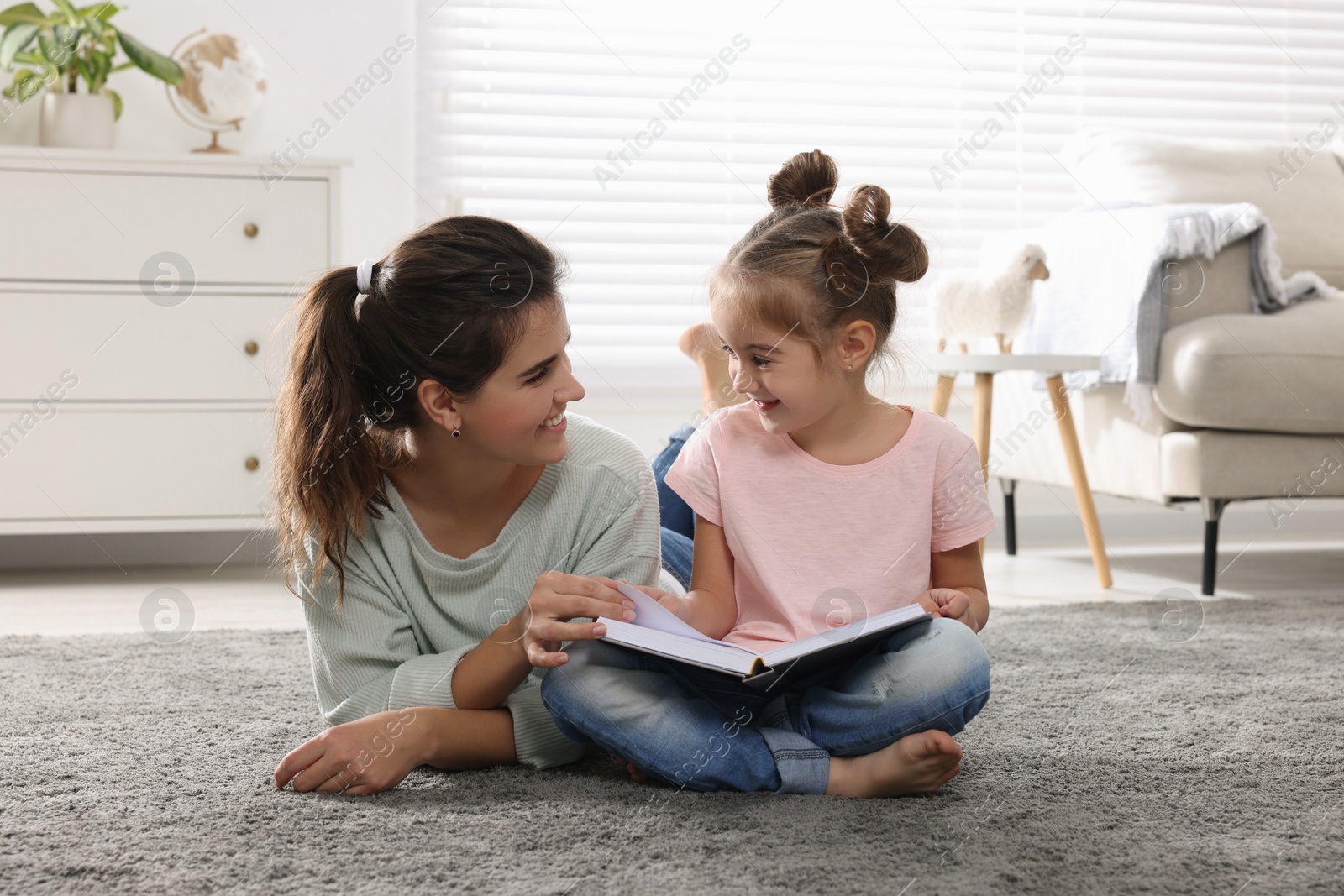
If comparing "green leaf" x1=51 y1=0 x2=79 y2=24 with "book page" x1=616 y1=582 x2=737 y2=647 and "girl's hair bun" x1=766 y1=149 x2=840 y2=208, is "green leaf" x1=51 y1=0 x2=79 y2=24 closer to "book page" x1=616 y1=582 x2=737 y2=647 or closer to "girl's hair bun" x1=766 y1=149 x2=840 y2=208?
"girl's hair bun" x1=766 y1=149 x2=840 y2=208

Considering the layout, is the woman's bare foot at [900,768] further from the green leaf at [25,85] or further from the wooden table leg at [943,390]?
the green leaf at [25,85]

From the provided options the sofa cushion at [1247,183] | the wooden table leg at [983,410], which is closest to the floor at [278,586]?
the wooden table leg at [983,410]

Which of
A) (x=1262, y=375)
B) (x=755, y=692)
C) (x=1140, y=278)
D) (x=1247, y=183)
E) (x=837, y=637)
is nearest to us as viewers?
(x=837, y=637)

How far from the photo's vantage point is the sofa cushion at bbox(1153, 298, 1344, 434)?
1939mm

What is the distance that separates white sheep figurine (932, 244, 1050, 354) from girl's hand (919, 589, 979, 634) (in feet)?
4.03

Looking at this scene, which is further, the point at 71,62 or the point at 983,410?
the point at 71,62

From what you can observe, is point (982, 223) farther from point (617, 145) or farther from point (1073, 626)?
point (1073, 626)

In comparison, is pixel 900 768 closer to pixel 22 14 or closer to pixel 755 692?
pixel 755 692

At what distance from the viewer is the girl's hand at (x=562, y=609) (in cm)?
90

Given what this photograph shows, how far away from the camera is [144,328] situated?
2127mm

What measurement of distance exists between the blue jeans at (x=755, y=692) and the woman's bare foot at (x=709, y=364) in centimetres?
71

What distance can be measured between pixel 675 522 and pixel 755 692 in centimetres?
55

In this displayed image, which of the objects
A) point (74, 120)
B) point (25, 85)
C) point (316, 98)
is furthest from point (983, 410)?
point (25, 85)

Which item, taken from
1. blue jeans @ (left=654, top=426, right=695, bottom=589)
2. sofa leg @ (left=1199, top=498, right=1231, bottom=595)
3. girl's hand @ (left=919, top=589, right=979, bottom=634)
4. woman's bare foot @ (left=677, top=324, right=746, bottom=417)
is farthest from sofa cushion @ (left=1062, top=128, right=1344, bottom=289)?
girl's hand @ (left=919, top=589, right=979, bottom=634)
